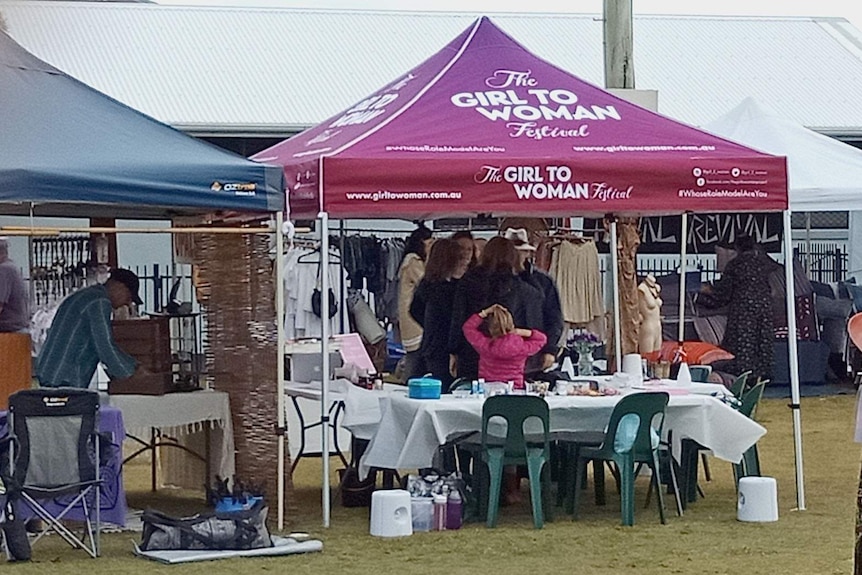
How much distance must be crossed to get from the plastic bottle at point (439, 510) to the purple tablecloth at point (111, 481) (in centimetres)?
166

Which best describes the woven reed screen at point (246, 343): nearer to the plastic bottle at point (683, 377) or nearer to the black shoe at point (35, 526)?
the black shoe at point (35, 526)

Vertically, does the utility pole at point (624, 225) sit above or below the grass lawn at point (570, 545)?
above

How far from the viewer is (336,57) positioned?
72.9 feet

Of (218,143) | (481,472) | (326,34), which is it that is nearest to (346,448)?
(481,472)

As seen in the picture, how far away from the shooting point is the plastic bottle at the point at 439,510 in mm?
8859

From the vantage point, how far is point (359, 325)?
16.2 meters

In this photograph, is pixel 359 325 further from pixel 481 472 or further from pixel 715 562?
pixel 715 562

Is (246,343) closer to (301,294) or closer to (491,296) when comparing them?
(491,296)

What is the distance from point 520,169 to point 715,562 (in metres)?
2.38

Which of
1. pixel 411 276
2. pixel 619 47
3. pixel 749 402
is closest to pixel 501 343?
pixel 749 402

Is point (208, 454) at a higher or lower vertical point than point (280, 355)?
lower

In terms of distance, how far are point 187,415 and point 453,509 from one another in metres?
1.64

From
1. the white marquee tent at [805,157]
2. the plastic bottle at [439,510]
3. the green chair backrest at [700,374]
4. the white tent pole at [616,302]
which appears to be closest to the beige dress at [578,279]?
the white marquee tent at [805,157]

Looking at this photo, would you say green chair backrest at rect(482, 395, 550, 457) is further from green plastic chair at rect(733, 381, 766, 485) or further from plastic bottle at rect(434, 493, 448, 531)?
green plastic chair at rect(733, 381, 766, 485)
